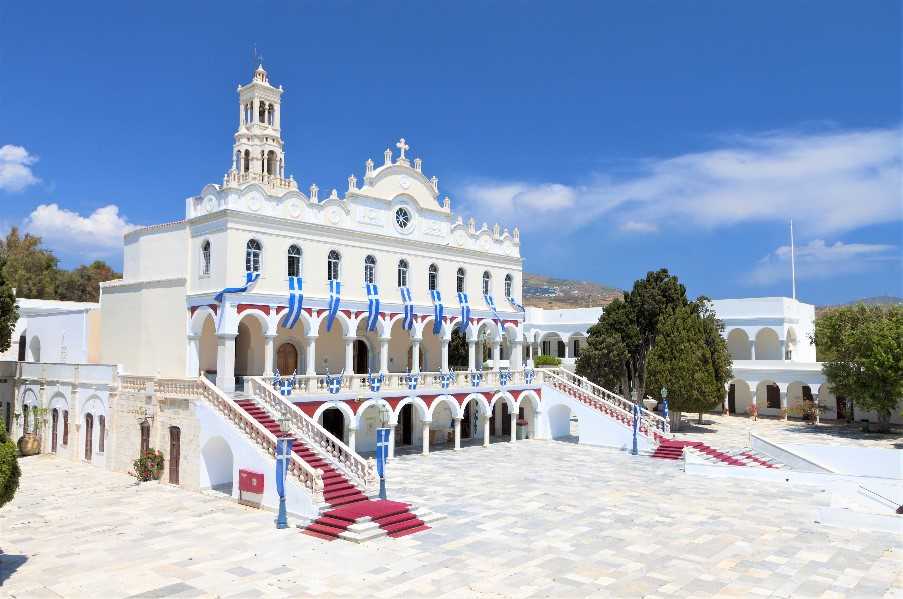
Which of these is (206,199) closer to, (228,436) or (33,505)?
(228,436)

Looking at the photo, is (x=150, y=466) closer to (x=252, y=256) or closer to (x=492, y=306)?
(x=252, y=256)

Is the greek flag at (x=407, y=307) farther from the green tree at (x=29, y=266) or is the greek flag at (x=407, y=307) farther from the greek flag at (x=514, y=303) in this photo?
the green tree at (x=29, y=266)

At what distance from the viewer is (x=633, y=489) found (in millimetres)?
25172

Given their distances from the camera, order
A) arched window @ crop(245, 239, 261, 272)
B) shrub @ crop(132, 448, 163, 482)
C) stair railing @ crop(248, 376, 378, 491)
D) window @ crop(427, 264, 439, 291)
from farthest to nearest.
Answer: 1. window @ crop(427, 264, 439, 291)
2. arched window @ crop(245, 239, 261, 272)
3. shrub @ crop(132, 448, 163, 482)
4. stair railing @ crop(248, 376, 378, 491)

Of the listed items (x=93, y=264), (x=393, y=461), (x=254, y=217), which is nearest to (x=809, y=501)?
(x=393, y=461)

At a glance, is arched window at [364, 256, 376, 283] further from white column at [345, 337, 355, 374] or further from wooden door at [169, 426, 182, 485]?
wooden door at [169, 426, 182, 485]

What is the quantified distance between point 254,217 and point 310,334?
5284 millimetres

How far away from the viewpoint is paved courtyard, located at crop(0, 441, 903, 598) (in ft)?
49.2

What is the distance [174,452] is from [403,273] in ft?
43.3

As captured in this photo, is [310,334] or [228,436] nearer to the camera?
[228,436]

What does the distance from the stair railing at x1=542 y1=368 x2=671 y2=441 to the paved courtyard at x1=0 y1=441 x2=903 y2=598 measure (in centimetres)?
856

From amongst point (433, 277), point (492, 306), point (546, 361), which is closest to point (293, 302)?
point (433, 277)

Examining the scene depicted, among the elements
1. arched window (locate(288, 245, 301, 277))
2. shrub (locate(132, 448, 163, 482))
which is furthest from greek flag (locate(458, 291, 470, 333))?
shrub (locate(132, 448, 163, 482))

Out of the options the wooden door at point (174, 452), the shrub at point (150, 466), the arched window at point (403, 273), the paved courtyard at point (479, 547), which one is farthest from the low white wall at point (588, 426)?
the shrub at point (150, 466)
